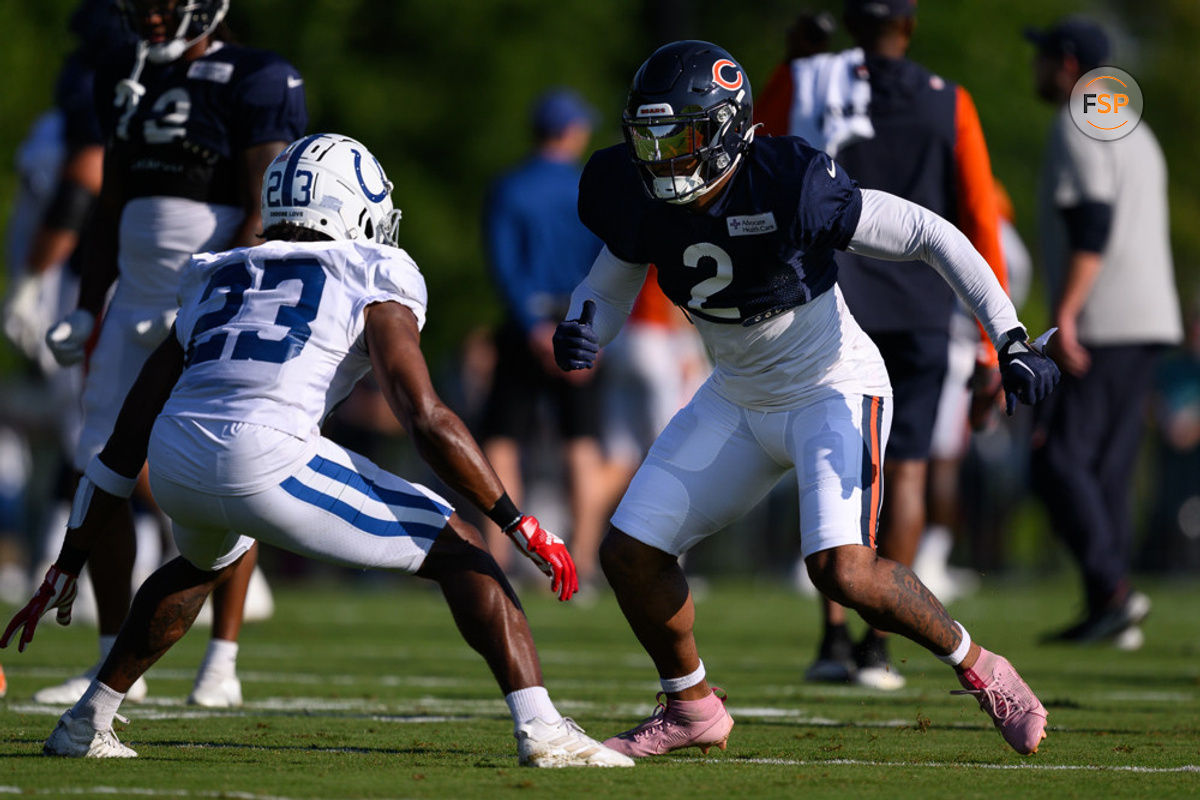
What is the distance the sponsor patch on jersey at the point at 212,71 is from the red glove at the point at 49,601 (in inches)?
78.1

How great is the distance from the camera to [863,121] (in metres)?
6.45

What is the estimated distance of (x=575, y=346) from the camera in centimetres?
469

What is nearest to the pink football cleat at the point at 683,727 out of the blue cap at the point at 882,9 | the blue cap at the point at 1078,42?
the blue cap at the point at 882,9

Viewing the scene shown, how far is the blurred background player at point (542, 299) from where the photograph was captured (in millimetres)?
10641

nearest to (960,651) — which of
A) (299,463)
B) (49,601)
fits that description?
(299,463)

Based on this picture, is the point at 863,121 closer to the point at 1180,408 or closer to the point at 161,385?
the point at 161,385

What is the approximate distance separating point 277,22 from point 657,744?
12854mm

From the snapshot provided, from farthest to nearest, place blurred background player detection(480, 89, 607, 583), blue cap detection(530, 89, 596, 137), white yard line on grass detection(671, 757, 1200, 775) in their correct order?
blue cap detection(530, 89, 596, 137) → blurred background player detection(480, 89, 607, 583) → white yard line on grass detection(671, 757, 1200, 775)

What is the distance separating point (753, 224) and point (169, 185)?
7.17ft

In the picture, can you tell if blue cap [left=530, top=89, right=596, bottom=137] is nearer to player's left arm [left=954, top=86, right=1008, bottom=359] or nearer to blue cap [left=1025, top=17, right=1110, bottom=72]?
blue cap [left=1025, top=17, right=1110, bottom=72]

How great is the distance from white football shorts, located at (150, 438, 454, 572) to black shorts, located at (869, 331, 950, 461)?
257cm

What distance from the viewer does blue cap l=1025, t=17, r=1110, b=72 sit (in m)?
8.10

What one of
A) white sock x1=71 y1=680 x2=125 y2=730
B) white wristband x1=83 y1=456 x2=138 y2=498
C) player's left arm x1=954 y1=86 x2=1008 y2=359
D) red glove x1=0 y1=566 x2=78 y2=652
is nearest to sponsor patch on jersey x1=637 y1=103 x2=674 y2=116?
white wristband x1=83 y1=456 x2=138 y2=498

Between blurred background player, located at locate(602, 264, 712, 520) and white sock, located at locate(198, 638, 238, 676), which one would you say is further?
blurred background player, located at locate(602, 264, 712, 520)
